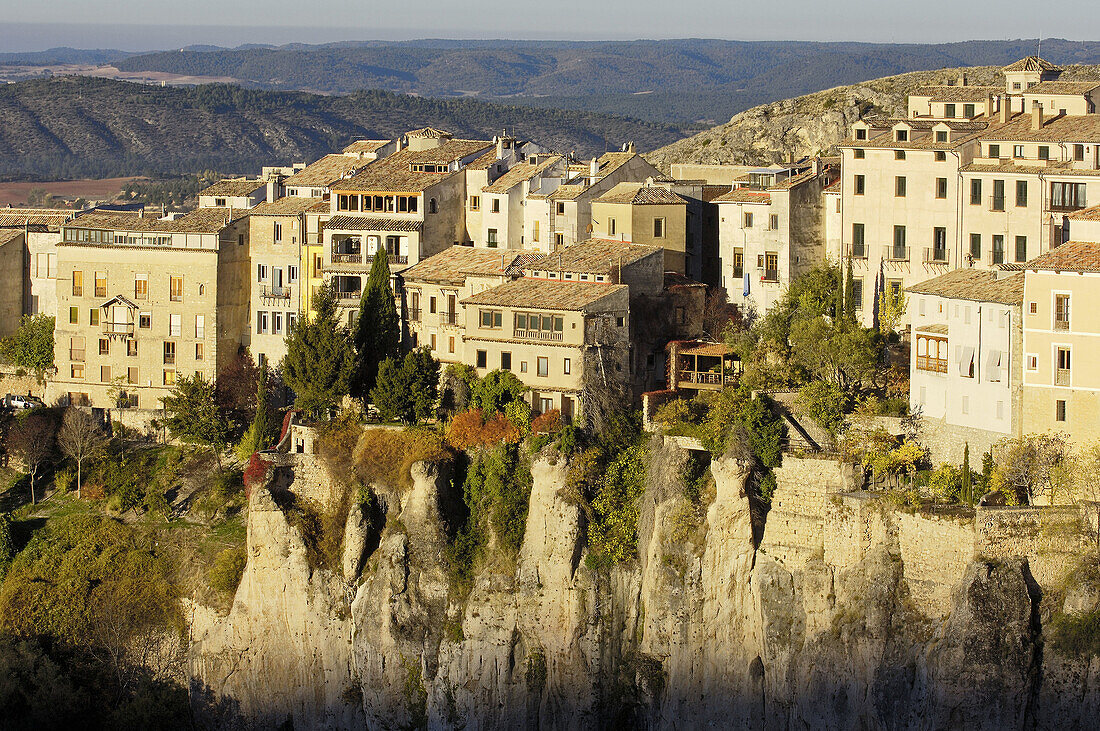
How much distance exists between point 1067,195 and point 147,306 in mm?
32696

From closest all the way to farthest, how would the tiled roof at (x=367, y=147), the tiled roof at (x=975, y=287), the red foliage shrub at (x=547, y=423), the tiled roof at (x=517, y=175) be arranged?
the tiled roof at (x=975, y=287) < the red foliage shrub at (x=547, y=423) < the tiled roof at (x=517, y=175) < the tiled roof at (x=367, y=147)

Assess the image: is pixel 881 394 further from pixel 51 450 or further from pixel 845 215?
pixel 51 450

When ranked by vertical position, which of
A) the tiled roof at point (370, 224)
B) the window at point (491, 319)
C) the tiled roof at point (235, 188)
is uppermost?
the tiled roof at point (235, 188)

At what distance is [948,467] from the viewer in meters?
49.6

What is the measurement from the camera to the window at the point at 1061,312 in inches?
1880

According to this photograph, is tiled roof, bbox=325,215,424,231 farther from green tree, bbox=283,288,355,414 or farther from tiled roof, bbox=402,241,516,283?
green tree, bbox=283,288,355,414

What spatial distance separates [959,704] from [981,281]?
1201 centimetres

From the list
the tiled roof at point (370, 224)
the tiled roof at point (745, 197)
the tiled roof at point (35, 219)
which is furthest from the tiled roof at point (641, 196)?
the tiled roof at point (35, 219)

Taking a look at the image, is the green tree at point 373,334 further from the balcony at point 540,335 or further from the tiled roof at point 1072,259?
the tiled roof at point 1072,259

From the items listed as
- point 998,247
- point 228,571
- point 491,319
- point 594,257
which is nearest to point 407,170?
point 594,257

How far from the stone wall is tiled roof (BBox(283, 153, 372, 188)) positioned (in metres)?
29.4

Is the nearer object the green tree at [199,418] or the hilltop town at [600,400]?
the hilltop town at [600,400]

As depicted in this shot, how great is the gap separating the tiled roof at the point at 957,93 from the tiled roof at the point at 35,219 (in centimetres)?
3413

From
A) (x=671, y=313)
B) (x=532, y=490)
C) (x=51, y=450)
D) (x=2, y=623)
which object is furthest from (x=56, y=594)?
(x=671, y=313)
